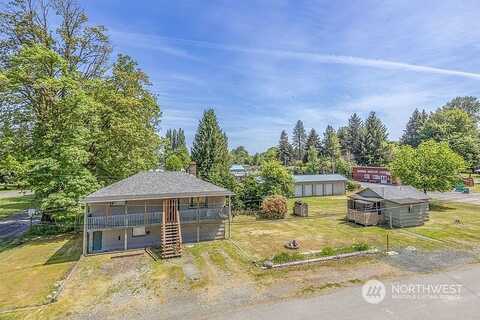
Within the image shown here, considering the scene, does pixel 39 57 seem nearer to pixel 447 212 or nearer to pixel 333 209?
pixel 333 209

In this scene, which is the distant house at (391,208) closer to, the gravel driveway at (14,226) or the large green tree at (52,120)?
the large green tree at (52,120)

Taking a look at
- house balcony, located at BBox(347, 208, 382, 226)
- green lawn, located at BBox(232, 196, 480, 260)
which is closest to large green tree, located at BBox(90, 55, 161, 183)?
green lawn, located at BBox(232, 196, 480, 260)

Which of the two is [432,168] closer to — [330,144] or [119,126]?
[119,126]

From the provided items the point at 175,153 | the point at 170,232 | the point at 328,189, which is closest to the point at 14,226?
the point at 170,232

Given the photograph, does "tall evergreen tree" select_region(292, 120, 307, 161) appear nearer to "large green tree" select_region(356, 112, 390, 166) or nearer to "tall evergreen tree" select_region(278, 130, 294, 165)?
"tall evergreen tree" select_region(278, 130, 294, 165)

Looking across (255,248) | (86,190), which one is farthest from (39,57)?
(255,248)
